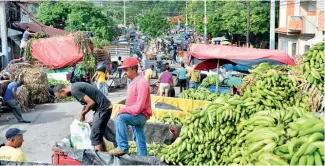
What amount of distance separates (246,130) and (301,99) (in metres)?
1.70

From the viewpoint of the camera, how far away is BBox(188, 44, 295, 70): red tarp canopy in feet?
42.0

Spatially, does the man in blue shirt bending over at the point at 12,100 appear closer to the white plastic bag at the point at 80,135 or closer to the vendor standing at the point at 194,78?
the white plastic bag at the point at 80,135

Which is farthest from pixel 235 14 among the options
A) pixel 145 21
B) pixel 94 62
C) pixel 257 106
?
pixel 257 106

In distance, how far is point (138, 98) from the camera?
21.7 feet

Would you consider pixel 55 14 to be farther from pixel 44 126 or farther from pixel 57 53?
pixel 44 126

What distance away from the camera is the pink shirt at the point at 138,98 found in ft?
21.6

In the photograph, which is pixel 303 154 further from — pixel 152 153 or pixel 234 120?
pixel 152 153

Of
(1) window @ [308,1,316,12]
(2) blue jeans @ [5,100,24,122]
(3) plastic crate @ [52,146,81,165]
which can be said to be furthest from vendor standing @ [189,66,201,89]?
(3) plastic crate @ [52,146,81,165]

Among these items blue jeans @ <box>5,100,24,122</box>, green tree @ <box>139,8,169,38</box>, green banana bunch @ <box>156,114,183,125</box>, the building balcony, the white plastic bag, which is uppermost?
green tree @ <box>139,8,169,38</box>

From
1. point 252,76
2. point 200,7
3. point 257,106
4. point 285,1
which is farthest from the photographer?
point 200,7

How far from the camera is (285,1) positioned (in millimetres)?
28391

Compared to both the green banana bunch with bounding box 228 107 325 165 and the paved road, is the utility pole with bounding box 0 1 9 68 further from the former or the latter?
the green banana bunch with bounding box 228 107 325 165

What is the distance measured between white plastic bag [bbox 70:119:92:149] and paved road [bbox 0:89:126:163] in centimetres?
287

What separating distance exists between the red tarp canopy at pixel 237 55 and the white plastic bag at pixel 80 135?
7.06 metres
